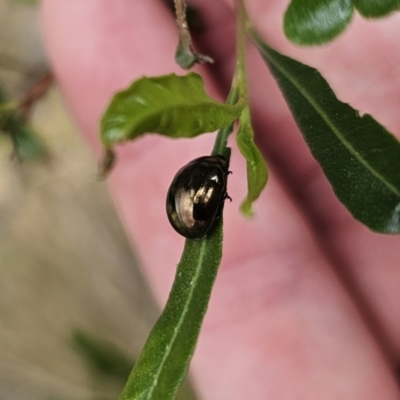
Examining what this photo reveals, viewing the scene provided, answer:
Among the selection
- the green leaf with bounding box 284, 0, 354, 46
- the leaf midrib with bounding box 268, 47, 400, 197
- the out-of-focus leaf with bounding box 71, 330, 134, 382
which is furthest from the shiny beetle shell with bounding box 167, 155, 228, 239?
the out-of-focus leaf with bounding box 71, 330, 134, 382

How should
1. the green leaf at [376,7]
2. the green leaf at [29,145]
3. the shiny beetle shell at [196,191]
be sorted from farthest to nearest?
the green leaf at [29,145], the shiny beetle shell at [196,191], the green leaf at [376,7]

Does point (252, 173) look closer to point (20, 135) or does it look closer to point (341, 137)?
point (341, 137)

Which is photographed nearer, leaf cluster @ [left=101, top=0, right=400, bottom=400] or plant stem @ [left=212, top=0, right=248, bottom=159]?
leaf cluster @ [left=101, top=0, right=400, bottom=400]

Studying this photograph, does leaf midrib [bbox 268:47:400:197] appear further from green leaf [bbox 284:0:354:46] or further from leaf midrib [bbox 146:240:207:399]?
leaf midrib [bbox 146:240:207:399]

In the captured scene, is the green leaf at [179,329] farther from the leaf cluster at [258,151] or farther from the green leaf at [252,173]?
the green leaf at [252,173]

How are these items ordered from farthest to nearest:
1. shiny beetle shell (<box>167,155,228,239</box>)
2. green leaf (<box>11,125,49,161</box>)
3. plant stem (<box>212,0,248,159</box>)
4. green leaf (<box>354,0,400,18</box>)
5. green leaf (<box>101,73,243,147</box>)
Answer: green leaf (<box>11,125,49,161</box>)
shiny beetle shell (<box>167,155,228,239</box>)
plant stem (<box>212,0,248,159</box>)
green leaf (<box>354,0,400,18</box>)
green leaf (<box>101,73,243,147</box>)

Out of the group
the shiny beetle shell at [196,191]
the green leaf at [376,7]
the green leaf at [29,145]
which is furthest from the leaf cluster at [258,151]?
the green leaf at [29,145]
